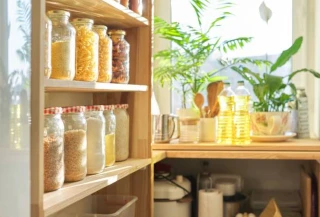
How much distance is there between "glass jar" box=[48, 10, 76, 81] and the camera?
1.08 metres

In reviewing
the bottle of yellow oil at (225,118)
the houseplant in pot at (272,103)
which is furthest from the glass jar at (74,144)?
the houseplant in pot at (272,103)

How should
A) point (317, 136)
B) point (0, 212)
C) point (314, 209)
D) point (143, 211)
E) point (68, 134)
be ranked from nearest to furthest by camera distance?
point (0, 212), point (68, 134), point (143, 211), point (314, 209), point (317, 136)

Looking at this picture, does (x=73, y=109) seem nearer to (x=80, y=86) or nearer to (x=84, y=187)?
(x=80, y=86)

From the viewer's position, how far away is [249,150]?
178 cm

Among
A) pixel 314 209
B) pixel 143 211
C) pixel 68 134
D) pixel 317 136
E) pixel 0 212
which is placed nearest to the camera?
pixel 0 212

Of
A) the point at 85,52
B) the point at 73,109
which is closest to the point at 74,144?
the point at 73,109

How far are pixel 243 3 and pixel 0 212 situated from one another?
1908 mm

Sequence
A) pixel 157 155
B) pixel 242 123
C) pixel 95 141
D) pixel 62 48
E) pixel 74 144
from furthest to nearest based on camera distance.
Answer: pixel 242 123, pixel 157 155, pixel 95 141, pixel 74 144, pixel 62 48

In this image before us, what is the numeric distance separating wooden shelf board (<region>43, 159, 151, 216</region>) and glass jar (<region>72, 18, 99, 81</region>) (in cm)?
27

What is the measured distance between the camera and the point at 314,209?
1.79 m

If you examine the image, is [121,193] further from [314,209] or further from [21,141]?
[21,141]

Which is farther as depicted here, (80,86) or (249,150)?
(249,150)

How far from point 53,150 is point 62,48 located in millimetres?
242

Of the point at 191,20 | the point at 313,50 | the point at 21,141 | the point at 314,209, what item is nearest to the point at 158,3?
the point at 191,20
